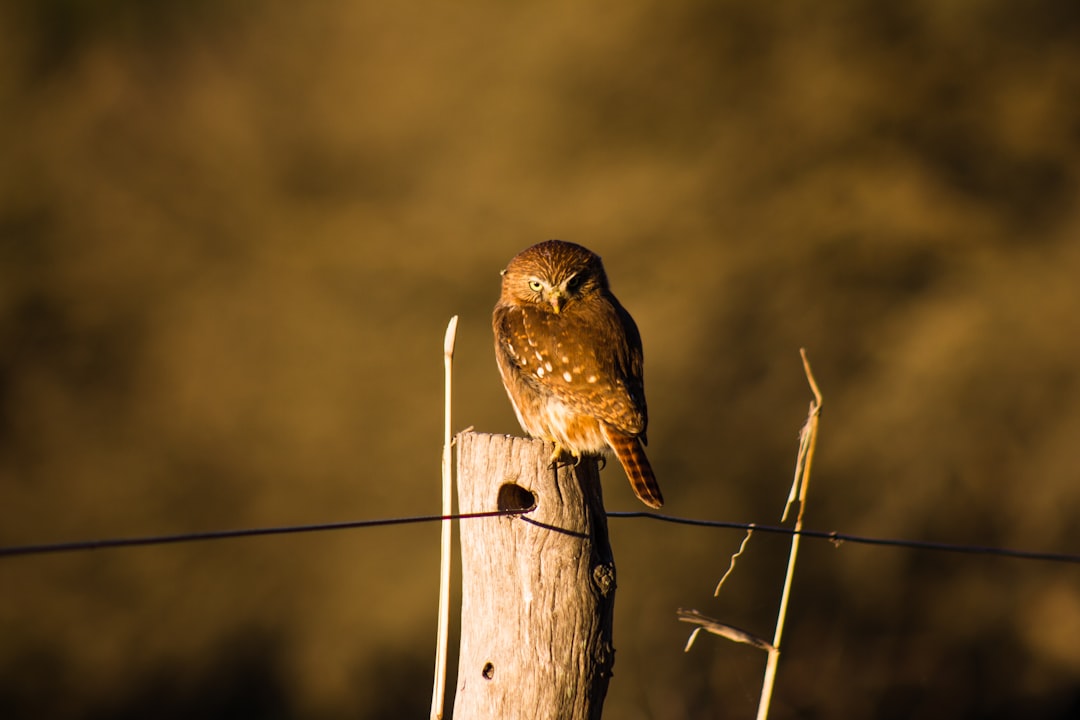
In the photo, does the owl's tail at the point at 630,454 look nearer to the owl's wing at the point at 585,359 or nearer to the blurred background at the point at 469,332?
the owl's wing at the point at 585,359

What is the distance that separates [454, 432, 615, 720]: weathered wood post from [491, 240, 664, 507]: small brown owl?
557 mm

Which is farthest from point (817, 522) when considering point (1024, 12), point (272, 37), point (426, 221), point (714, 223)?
point (272, 37)

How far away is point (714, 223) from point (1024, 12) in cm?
269

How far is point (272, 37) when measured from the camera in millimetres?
7121

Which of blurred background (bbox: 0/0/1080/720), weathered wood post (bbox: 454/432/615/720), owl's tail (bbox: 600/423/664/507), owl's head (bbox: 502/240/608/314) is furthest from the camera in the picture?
blurred background (bbox: 0/0/1080/720)

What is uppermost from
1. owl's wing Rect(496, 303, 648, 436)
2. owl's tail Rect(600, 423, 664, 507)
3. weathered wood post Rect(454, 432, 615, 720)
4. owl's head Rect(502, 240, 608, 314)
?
owl's head Rect(502, 240, 608, 314)

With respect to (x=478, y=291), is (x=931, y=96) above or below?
above

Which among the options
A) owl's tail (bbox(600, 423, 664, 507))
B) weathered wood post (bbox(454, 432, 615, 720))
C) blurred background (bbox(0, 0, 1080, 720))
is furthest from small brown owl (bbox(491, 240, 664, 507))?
blurred background (bbox(0, 0, 1080, 720))

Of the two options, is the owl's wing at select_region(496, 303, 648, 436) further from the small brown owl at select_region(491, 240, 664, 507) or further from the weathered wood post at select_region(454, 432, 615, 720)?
the weathered wood post at select_region(454, 432, 615, 720)

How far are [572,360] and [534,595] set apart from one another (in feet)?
3.42

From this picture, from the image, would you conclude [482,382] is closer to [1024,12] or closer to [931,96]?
[931,96]

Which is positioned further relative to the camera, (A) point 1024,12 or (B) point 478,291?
(A) point 1024,12

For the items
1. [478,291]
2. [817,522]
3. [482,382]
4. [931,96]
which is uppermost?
[931,96]

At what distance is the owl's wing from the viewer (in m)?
3.17
